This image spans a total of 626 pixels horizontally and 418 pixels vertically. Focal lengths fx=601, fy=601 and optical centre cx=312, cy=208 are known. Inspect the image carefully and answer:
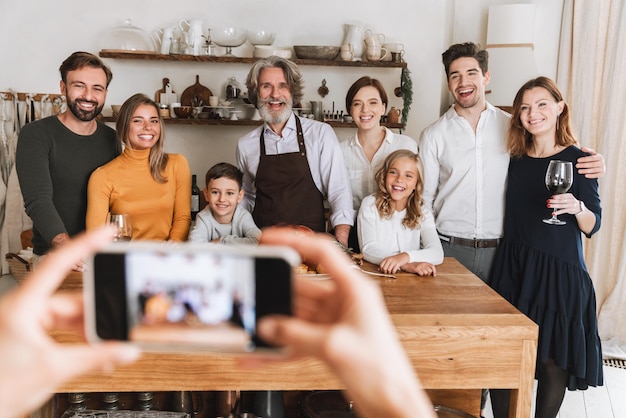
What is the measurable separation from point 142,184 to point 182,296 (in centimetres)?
195

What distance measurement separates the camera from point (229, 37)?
4.15m

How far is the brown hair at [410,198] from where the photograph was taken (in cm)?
261

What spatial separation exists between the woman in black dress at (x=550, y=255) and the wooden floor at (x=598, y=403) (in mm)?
635

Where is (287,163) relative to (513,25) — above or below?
below

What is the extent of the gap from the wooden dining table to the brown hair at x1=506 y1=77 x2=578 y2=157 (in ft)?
3.46

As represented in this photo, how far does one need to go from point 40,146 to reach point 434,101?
287 cm

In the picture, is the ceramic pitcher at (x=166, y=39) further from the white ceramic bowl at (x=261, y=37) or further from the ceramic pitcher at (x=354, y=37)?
the ceramic pitcher at (x=354, y=37)

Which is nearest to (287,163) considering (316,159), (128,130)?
(316,159)

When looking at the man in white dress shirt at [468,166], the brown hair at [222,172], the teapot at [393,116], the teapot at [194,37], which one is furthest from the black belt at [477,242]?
the teapot at [194,37]

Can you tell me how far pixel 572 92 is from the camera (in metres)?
3.98

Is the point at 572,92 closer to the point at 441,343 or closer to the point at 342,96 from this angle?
the point at 342,96

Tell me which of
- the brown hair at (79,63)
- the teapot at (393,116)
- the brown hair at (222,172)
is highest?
the brown hair at (79,63)

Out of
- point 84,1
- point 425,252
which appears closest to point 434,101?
point 425,252

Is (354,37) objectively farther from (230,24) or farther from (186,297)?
(186,297)
